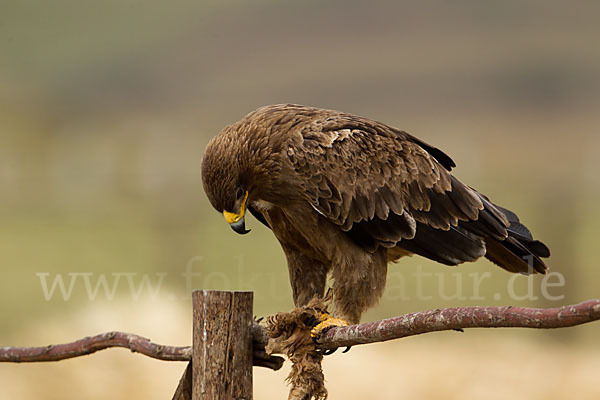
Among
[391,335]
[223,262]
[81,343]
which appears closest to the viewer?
[391,335]

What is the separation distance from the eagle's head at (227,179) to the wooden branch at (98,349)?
482mm

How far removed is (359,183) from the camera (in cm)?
243

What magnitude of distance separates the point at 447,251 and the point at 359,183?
1.35 ft

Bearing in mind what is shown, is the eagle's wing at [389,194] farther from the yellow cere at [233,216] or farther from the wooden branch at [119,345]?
the wooden branch at [119,345]

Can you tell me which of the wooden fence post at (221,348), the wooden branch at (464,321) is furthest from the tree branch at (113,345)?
the wooden branch at (464,321)

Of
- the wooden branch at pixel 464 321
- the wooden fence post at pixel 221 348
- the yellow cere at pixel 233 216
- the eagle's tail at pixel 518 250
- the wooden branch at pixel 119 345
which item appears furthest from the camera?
the eagle's tail at pixel 518 250

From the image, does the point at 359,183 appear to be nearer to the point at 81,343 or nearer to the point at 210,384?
the point at 210,384

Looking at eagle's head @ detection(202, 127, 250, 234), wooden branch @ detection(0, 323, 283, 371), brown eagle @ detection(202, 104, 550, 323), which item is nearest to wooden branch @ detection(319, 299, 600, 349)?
wooden branch @ detection(0, 323, 283, 371)

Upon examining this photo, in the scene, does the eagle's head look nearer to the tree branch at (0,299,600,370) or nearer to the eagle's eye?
the eagle's eye

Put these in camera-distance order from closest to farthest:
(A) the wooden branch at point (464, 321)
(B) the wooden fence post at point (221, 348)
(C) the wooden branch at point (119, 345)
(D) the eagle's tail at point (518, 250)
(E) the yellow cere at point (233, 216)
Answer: (A) the wooden branch at point (464, 321) → (B) the wooden fence post at point (221, 348) → (C) the wooden branch at point (119, 345) → (E) the yellow cere at point (233, 216) → (D) the eagle's tail at point (518, 250)

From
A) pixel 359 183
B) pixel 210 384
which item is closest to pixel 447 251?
pixel 359 183

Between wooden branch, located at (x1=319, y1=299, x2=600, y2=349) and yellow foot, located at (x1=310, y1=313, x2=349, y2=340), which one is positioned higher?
yellow foot, located at (x1=310, y1=313, x2=349, y2=340)

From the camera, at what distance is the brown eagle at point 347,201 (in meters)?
2.36

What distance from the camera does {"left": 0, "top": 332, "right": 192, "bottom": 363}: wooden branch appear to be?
7.68ft
